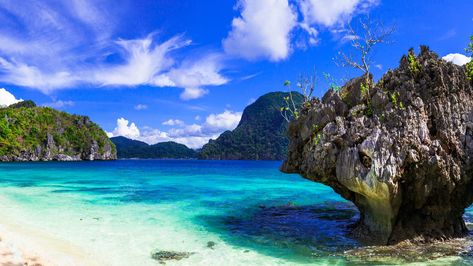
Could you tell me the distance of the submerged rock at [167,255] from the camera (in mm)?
10789

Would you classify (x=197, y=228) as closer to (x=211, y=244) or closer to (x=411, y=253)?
(x=211, y=244)

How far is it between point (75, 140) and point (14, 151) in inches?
1171

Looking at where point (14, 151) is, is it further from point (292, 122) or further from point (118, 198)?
point (292, 122)

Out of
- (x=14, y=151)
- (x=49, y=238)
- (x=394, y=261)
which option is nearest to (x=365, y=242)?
(x=394, y=261)

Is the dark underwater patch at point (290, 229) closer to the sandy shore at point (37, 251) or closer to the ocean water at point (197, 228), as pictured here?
the ocean water at point (197, 228)

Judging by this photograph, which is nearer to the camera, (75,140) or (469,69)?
(469,69)

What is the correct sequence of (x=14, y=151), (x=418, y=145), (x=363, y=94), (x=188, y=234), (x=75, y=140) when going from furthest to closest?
(x=75, y=140) < (x=14, y=151) < (x=188, y=234) < (x=363, y=94) < (x=418, y=145)

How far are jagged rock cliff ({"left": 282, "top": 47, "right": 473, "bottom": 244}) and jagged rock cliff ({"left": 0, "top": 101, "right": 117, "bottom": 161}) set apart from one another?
124 m

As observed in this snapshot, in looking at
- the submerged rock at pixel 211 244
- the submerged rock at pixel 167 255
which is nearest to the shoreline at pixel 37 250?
the submerged rock at pixel 167 255

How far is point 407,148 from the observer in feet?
35.3

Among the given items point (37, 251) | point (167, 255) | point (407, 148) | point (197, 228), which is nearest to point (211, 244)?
point (167, 255)

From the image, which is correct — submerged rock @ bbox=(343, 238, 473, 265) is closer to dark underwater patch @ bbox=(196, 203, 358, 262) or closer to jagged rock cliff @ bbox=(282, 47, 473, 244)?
jagged rock cliff @ bbox=(282, 47, 473, 244)

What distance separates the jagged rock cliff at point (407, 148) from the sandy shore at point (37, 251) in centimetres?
863

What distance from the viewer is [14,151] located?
113m
